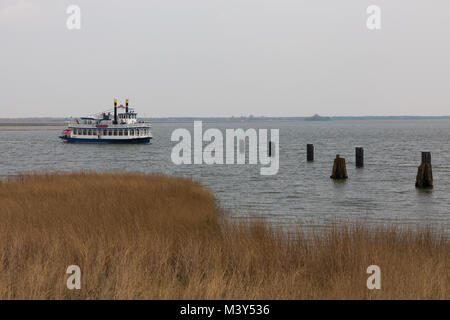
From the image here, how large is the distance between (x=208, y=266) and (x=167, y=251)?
101 cm

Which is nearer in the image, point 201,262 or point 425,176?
point 201,262

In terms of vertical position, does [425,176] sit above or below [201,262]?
below

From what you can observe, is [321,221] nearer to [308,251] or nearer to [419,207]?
[419,207]

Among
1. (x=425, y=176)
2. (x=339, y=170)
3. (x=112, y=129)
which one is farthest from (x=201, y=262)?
(x=112, y=129)

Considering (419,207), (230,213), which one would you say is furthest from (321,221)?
(419,207)

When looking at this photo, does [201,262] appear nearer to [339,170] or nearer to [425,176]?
[425,176]

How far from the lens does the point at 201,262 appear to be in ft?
27.4

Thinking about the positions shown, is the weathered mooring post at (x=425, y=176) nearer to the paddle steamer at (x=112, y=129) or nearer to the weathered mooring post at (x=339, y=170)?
the weathered mooring post at (x=339, y=170)

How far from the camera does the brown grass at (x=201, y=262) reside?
684cm

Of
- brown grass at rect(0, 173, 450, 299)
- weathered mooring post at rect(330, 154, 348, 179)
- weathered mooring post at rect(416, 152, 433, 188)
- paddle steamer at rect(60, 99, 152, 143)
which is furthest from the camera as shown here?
paddle steamer at rect(60, 99, 152, 143)

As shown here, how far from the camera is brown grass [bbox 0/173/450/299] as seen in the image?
269 inches

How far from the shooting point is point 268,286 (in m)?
7.22

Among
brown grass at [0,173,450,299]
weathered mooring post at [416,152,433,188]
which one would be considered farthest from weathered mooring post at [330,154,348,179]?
brown grass at [0,173,450,299]

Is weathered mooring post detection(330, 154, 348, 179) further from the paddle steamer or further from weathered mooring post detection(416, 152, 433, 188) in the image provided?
the paddle steamer
